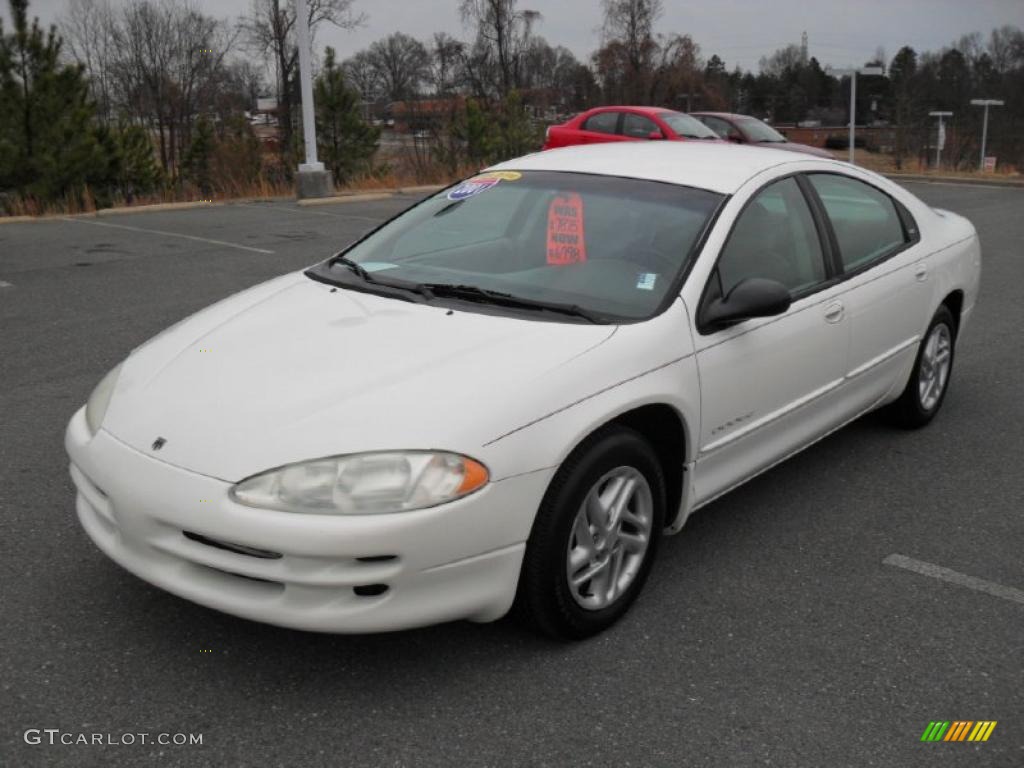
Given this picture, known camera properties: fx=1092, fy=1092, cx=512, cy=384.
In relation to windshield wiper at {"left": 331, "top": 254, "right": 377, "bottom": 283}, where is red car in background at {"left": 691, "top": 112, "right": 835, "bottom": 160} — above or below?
above

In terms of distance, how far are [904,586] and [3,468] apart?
3.77 m

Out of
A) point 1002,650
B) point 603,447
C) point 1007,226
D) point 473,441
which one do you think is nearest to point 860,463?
point 1002,650

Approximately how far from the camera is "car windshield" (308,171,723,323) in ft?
12.5

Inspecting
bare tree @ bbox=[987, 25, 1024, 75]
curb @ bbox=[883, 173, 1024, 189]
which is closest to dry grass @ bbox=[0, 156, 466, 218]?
curb @ bbox=[883, 173, 1024, 189]

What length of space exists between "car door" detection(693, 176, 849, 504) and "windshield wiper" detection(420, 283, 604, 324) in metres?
0.40

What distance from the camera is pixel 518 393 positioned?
10.2 feet

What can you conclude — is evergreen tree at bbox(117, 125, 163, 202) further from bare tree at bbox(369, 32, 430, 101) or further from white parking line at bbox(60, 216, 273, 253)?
bare tree at bbox(369, 32, 430, 101)

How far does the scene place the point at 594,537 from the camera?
3.35 meters

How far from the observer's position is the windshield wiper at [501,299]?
366 cm

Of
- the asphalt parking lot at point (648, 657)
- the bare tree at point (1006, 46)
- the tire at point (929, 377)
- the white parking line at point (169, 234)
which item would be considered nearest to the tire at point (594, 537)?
the asphalt parking lot at point (648, 657)

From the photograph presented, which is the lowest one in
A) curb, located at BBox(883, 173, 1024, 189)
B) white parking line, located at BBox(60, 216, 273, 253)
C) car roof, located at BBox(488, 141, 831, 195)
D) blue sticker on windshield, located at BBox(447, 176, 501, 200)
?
curb, located at BBox(883, 173, 1024, 189)

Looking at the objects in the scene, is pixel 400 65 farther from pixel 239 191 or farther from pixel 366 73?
pixel 239 191

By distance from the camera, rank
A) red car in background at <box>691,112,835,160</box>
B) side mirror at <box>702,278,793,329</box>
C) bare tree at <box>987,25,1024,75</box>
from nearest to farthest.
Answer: side mirror at <box>702,278,793,329</box> < red car in background at <box>691,112,835,160</box> < bare tree at <box>987,25,1024,75</box>

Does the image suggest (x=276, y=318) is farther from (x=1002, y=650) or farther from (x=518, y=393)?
(x=1002, y=650)
